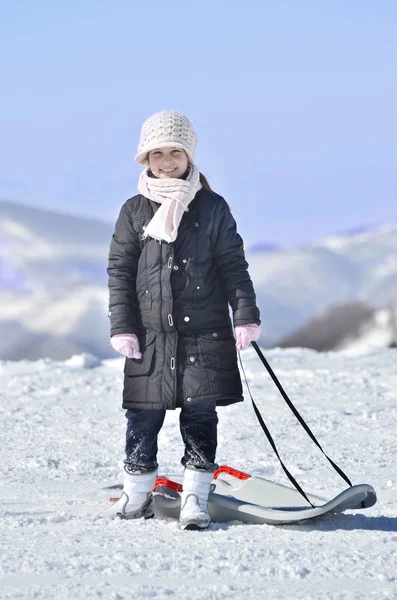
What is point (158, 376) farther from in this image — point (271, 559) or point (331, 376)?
point (331, 376)

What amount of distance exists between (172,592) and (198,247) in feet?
5.24

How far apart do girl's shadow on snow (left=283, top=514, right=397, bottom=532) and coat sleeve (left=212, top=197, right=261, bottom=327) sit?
0.88 meters

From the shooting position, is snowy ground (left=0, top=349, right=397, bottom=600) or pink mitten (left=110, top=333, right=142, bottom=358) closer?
snowy ground (left=0, top=349, right=397, bottom=600)

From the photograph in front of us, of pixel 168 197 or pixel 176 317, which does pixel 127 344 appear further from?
pixel 168 197

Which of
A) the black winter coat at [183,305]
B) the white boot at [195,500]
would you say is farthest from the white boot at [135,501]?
the black winter coat at [183,305]

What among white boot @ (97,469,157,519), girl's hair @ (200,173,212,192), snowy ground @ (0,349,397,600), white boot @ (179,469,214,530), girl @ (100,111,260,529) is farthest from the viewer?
girl's hair @ (200,173,212,192)

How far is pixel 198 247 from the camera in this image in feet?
12.8

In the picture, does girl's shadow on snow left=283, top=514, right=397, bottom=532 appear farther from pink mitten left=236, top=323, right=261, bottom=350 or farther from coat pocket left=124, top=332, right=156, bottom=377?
coat pocket left=124, top=332, right=156, bottom=377

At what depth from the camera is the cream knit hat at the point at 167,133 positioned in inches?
157

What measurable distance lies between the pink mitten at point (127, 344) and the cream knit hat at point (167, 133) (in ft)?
2.74

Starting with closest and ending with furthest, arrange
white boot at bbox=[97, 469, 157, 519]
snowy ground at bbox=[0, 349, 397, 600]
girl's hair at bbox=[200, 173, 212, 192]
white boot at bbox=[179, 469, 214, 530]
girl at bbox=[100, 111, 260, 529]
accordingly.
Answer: snowy ground at bbox=[0, 349, 397, 600]
white boot at bbox=[179, 469, 214, 530]
girl at bbox=[100, 111, 260, 529]
white boot at bbox=[97, 469, 157, 519]
girl's hair at bbox=[200, 173, 212, 192]

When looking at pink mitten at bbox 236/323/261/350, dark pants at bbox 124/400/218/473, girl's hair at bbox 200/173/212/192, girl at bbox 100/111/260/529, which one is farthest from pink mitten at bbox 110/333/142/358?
girl's hair at bbox 200/173/212/192

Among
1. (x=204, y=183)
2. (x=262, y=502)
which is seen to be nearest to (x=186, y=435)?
(x=262, y=502)

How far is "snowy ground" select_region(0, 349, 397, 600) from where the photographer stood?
2904 mm
